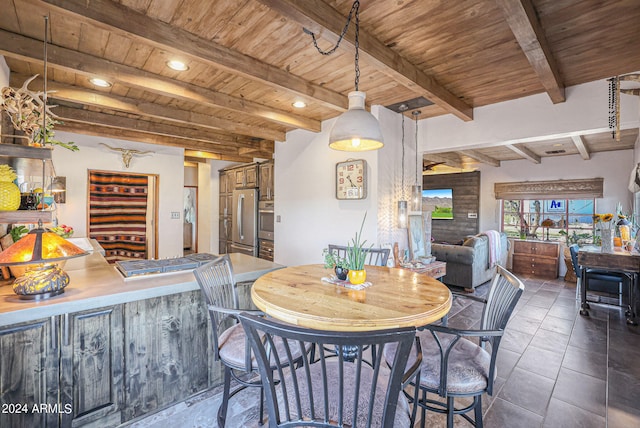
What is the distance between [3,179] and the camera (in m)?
1.46

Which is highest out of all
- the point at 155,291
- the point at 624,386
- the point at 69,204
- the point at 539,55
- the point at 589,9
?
the point at 589,9

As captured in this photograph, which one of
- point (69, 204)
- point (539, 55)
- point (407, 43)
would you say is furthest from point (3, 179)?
point (69, 204)

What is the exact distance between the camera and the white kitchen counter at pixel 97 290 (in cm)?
147

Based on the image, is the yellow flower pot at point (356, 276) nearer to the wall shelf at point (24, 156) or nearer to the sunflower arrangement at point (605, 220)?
the wall shelf at point (24, 156)

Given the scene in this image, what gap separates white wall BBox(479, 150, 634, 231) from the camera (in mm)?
5500

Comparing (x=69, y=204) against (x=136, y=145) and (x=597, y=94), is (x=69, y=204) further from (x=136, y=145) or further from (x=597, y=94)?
(x=597, y=94)

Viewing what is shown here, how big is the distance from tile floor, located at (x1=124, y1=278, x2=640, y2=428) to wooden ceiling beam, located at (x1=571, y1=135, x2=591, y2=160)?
2.32m

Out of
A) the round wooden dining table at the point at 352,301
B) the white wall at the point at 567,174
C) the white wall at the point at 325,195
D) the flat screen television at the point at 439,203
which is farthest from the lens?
the flat screen television at the point at 439,203

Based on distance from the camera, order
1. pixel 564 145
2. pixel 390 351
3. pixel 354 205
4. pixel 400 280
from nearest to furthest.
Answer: pixel 390 351 < pixel 400 280 < pixel 354 205 < pixel 564 145

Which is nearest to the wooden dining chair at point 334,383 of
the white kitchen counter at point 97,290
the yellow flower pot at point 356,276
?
the yellow flower pot at point 356,276

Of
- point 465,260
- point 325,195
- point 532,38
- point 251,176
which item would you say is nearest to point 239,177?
point 251,176

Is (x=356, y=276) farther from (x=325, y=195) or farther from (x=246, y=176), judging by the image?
(x=246, y=176)

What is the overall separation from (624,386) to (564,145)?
14.4 feet

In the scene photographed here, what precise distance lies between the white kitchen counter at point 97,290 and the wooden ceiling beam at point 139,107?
1.58 m
